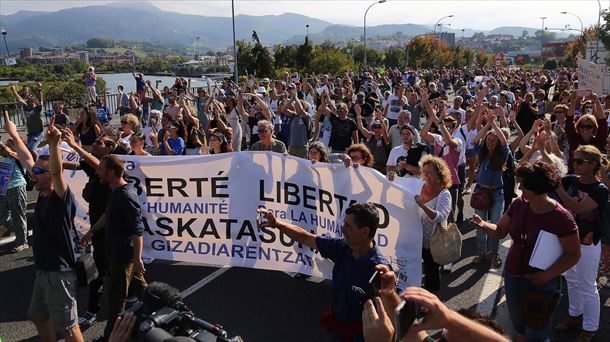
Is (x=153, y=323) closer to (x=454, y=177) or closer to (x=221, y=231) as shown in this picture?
(x=221, y=231)

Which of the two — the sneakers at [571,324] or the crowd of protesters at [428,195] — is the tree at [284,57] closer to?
the crowd of protesters at [428,195]

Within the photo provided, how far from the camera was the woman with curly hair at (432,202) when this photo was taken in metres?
5.08

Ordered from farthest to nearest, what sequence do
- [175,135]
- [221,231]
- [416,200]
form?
[175,135] < [221,231] < [416,200]

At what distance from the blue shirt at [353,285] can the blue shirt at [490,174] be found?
12.3ft

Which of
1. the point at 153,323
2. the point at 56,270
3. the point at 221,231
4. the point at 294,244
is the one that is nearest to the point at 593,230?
the point at 294,244

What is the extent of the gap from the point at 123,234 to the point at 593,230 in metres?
3.92

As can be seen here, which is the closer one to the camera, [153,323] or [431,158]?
[153,323]

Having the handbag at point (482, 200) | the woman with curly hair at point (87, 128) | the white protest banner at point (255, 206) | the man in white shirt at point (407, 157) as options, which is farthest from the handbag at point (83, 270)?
the handbag at point (482, 200)

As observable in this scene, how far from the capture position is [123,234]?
446 centimetres

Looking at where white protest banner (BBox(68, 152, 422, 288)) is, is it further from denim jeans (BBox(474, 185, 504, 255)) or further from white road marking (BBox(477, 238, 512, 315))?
denim jeans (BBox(474, 185, 504, 255))

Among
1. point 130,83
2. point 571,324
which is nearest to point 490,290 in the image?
point 571,324

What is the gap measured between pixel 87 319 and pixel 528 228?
4010 millimetres

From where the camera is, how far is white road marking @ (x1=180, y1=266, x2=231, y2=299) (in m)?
5.86

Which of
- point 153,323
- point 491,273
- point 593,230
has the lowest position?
point 491,273
